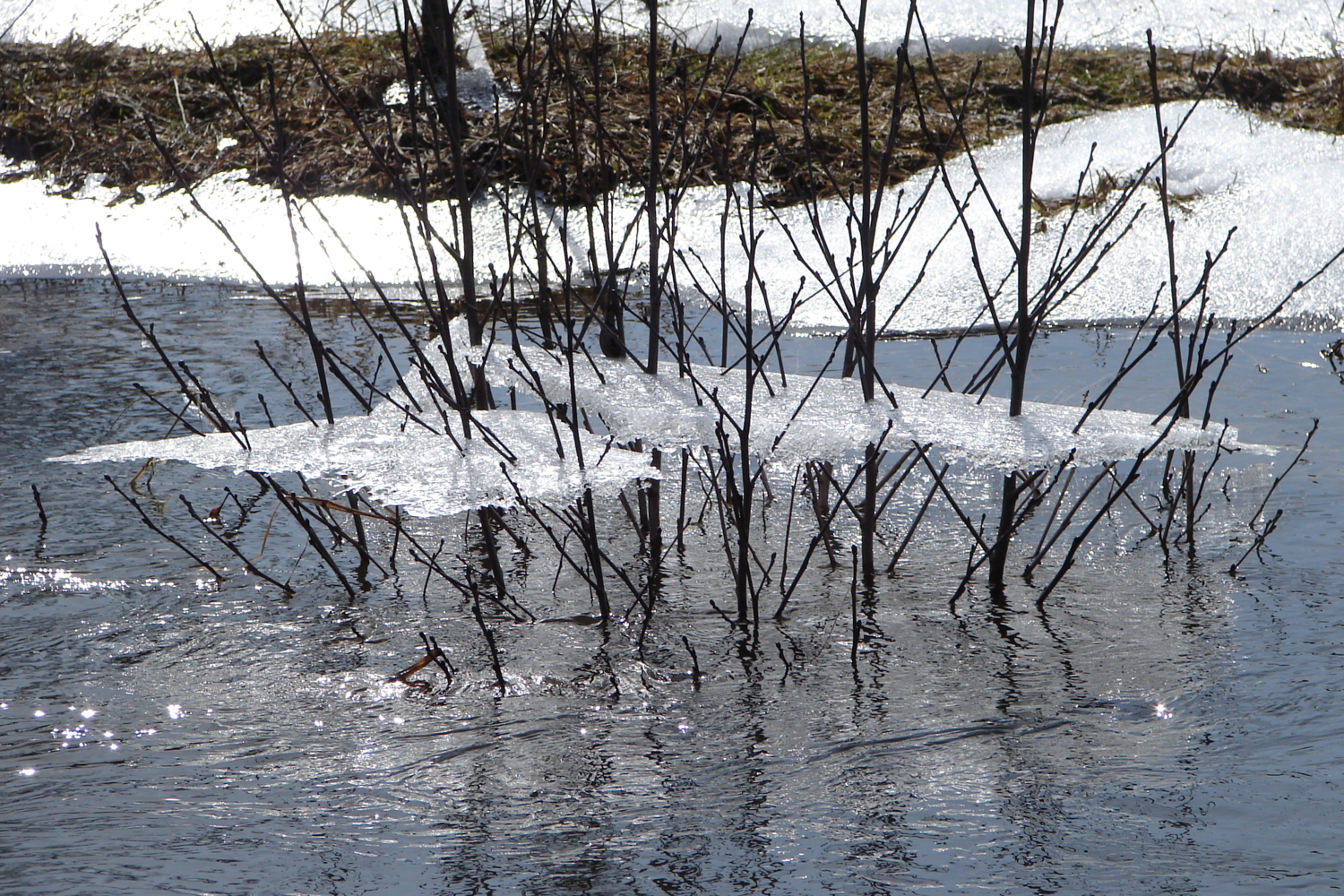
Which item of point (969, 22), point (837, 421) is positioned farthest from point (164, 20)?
point (837, 421)

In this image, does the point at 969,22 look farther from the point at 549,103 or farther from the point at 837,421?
the point at 837,421

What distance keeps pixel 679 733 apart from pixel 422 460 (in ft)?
2.93

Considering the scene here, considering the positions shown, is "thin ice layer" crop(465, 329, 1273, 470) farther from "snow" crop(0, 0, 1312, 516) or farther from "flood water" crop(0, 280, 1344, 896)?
A: "flood water" crop(0, 280, 1344, 896)

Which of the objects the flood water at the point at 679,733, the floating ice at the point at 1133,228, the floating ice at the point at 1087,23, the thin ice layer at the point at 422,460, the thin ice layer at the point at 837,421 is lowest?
the flood water at the point at 679,733

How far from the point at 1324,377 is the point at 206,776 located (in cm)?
443

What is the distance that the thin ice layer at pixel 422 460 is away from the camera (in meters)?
2.73

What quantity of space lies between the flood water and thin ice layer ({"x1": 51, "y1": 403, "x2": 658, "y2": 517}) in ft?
1.77

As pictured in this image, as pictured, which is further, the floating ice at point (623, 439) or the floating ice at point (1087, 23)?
the floating ice at point (1087, 23)

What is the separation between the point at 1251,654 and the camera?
3.02 metres

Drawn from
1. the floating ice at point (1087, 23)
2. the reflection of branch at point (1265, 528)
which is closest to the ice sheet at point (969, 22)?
the floating ice at point (1087, 23)

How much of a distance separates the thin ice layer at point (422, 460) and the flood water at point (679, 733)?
539 millimetres

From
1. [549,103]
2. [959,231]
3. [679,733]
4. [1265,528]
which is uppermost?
[549,103]

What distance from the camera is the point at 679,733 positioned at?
2.75 metres

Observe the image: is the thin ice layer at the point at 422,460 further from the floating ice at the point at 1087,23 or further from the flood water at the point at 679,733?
the floating ice at the point at 1087,23
